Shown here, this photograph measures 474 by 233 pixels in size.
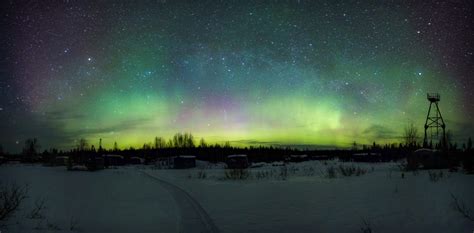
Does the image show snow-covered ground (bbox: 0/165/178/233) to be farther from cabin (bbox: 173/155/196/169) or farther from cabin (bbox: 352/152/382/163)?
cabin (bbox: 352/152/382/163)

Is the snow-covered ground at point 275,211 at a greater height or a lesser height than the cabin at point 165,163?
greater

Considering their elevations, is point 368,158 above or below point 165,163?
above

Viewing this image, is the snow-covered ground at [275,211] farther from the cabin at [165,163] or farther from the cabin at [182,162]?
the cabin at [165,163]

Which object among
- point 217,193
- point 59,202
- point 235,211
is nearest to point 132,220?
point 235,211

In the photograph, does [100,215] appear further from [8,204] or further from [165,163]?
[165,163]

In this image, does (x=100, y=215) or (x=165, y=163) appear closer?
(x=100, y=215)

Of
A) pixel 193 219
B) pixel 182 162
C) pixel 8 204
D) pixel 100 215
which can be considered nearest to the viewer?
pixel 8 204

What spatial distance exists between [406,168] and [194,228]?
26.9m

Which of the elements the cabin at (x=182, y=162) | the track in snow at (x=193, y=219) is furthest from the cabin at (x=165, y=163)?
the track in snow at (x=193, y=219)

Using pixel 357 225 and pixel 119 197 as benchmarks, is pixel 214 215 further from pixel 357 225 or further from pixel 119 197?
pixel 119 197

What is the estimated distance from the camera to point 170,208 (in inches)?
528

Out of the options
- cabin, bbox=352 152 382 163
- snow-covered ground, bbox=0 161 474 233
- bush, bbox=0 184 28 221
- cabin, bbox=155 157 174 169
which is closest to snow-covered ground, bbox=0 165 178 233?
snow-covered ground, bbox=0 161 474 233

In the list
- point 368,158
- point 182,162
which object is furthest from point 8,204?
point 368,158

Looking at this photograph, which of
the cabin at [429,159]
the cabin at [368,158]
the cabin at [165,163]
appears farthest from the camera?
the cabin at [165,163]
